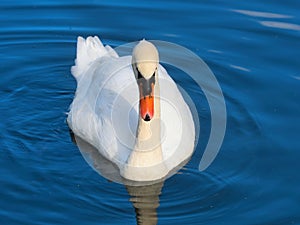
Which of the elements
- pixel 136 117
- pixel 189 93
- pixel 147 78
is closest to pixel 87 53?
pixel 189 93

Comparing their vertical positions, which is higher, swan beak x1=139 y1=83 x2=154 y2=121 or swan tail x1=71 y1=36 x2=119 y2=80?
swan tail x1=71 y1=36 x2=119 y2=80

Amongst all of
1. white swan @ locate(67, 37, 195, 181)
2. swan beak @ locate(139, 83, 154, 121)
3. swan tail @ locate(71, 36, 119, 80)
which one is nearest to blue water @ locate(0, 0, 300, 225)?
white swan @ locate(67, 37, 195, 181)

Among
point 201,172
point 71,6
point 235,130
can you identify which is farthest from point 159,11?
point 201,172

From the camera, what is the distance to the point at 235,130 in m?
10.7

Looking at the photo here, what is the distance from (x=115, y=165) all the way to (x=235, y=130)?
1721mm

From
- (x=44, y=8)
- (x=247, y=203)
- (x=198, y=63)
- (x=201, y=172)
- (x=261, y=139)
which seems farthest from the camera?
(x=44, y=8)

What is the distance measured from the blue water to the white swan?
0.28 meters

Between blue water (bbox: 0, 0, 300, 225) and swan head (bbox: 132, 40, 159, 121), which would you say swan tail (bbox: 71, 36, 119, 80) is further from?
swan head (bbox: 132, 40, 159, 121)

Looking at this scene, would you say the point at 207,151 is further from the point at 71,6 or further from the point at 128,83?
the point at 71,6

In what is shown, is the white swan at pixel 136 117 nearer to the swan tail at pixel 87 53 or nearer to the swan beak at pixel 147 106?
the swan beak at pixel 147 106

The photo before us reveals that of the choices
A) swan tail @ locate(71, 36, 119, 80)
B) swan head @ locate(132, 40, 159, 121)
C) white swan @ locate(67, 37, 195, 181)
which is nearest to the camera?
swan head @ locate(132, 40, 159, 121)

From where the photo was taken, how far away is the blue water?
29.9ft

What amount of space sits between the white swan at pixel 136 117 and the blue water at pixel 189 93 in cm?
28

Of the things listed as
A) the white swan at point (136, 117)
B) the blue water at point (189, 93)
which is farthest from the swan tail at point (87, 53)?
the white swan at point (136, 117)
